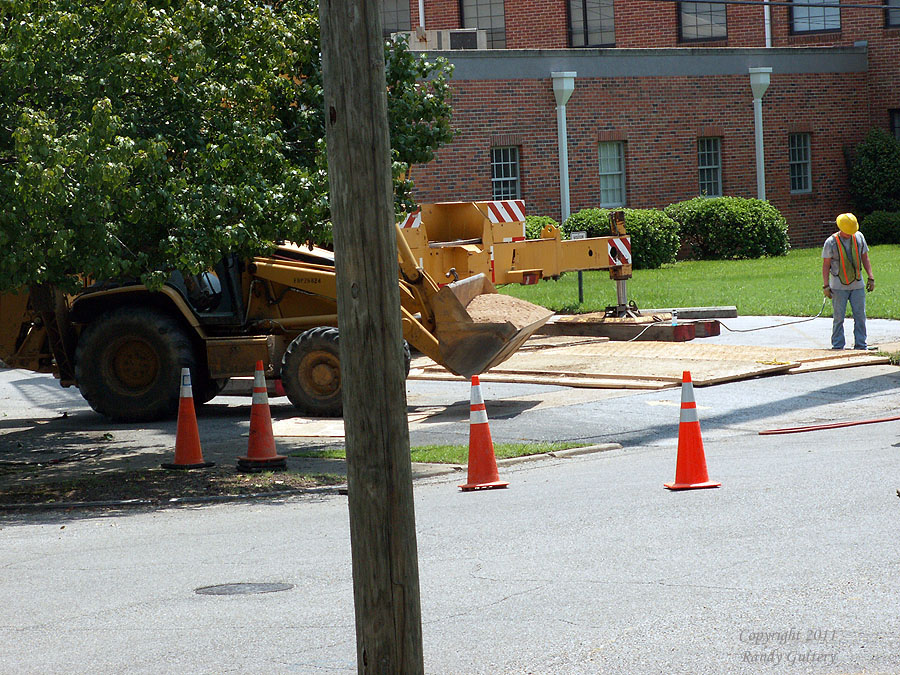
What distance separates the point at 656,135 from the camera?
117 feet

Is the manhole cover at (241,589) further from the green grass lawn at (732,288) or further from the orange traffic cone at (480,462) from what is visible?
the green grass lawn at (732,288)

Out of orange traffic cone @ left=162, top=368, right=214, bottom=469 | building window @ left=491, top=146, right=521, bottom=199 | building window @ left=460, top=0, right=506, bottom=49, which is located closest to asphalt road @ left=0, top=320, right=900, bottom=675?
orange traffic cone @ left=162, top=368, right=214, bottom=469

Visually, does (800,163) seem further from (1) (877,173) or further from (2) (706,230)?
(2) (706,230)

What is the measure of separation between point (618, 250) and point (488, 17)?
77.9 ft

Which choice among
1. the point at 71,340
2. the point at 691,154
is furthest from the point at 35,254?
the point at 691,154

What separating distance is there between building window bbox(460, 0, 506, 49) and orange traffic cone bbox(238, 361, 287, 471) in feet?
105

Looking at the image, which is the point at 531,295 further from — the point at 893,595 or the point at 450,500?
the point at 893,595

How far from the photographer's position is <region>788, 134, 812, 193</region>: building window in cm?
3869

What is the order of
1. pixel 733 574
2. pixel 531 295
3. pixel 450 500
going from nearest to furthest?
pixel 733 574 → pixel 450 500 → pixel 531 295

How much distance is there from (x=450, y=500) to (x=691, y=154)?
1112 inches

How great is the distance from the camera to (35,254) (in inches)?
393

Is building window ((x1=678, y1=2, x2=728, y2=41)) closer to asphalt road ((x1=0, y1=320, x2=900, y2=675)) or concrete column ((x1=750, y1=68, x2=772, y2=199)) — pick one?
concrete column ((x1=750, y1=68, x2=772, y2=199))

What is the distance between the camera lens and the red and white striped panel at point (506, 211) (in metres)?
19.3

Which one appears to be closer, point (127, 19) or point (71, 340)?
point (127, 19)
